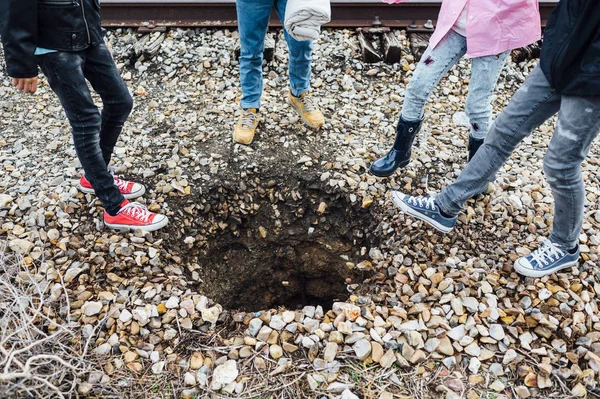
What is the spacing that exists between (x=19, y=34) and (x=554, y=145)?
2.52 metres

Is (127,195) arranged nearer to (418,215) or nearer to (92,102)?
(92,102)

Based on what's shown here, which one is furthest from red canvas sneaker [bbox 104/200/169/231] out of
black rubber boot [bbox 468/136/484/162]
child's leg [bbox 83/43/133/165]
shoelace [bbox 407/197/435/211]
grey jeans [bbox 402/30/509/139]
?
black rubber boot [bbox 468/136/484/162]

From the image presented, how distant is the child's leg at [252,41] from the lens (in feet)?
9.76

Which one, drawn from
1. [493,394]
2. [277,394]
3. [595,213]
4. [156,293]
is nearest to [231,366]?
[277,394]

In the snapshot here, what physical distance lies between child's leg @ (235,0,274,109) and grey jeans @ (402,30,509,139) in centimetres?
107

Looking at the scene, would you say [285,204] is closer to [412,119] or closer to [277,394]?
[412,119]

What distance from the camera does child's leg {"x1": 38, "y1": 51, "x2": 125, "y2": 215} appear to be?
228 cm

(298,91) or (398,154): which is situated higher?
(298,91)

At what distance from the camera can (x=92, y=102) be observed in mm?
2484

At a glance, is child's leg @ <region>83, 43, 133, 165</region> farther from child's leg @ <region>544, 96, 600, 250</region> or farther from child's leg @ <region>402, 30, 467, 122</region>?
child's leg @ <region>544, 96, 600, 250</region>

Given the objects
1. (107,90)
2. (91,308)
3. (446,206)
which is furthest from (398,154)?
(91,308)

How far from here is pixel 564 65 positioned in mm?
1989

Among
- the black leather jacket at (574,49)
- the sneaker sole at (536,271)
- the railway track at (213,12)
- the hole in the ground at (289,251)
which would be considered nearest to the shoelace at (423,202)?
the hole in the ground at (289,251)

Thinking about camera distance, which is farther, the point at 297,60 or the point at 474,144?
the point at 297,60
